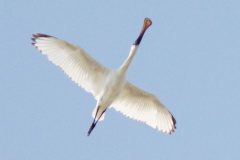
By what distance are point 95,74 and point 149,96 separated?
1908 millimetres

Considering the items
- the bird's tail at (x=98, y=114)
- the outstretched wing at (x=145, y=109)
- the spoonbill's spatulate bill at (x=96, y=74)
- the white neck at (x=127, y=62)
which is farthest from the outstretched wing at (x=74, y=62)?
the outstretched wing at (x=145, y=109)

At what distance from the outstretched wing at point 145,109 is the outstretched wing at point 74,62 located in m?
1.09

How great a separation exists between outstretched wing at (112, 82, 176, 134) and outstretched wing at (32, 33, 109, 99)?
3.59 feet

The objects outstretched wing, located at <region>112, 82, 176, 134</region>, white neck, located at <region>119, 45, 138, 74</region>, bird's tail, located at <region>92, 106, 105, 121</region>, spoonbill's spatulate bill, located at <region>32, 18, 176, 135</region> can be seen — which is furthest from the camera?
outstretched wing, located at <region>112, 82, 176, 134</region>

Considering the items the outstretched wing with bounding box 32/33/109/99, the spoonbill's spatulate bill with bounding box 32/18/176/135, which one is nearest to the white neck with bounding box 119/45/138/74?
the spoonbill's spatulate bill with bounding box 32/18/176/135

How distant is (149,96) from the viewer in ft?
68.5

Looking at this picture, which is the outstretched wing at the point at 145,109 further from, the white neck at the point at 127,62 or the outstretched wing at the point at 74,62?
the white neck at the point at 127,62

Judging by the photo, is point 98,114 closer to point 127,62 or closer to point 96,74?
point 96,74

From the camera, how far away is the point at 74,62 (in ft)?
65.0

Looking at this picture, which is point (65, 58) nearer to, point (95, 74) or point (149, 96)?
point (95, 74)

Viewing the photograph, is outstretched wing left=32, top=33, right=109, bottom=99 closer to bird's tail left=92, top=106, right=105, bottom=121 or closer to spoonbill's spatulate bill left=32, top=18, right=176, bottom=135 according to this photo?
spoonbill's spatulate bill left=32, top=18, right=176, bottom=135

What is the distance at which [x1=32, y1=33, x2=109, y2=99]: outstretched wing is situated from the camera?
1953 centimetres

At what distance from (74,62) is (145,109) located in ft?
9.11

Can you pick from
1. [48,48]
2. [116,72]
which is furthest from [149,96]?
[48,48]
